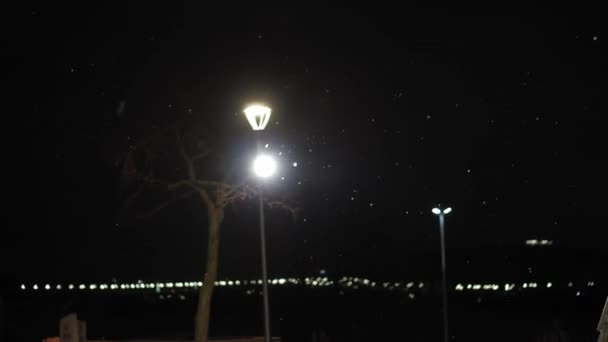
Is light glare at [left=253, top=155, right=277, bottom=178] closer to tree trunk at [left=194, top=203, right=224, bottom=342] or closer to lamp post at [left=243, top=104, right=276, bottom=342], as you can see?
lamp post at [left=243, top=104, right=276, bottom=342]

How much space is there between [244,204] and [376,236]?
107414 mm

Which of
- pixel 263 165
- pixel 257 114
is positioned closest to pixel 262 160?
pixel 263 165

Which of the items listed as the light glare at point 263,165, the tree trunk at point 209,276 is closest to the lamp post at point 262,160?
the light glare at point 263,165

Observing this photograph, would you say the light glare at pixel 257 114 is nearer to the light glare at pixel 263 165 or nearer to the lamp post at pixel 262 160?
the lamp post at pixel 262 160

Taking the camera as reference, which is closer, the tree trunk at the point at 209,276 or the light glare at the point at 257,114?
the light glare at the point at 257,114

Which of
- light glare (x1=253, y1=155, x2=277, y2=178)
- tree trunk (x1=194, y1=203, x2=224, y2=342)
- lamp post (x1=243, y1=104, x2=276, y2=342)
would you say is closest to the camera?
lamp post (x1=243, y1=104, x2=276, y2=342)

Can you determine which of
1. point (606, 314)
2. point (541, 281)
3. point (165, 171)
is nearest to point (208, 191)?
point (165, 171)

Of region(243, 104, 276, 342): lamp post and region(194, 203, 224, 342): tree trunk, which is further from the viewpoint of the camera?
region(194, 203, 224, 342): tree trunk

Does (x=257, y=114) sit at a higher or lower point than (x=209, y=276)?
higher

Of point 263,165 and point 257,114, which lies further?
point 263,165

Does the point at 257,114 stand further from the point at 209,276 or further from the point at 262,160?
the point at 209,276

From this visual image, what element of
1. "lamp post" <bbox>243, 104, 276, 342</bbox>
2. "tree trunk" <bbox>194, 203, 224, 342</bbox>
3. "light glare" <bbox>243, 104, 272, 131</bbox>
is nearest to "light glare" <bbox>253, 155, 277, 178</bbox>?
"lamp post" <bbox>243, 104, 276, 342</bbox>

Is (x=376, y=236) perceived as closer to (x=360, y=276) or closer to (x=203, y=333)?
(x=360, y=276)

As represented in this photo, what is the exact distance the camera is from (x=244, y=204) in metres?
28.3
